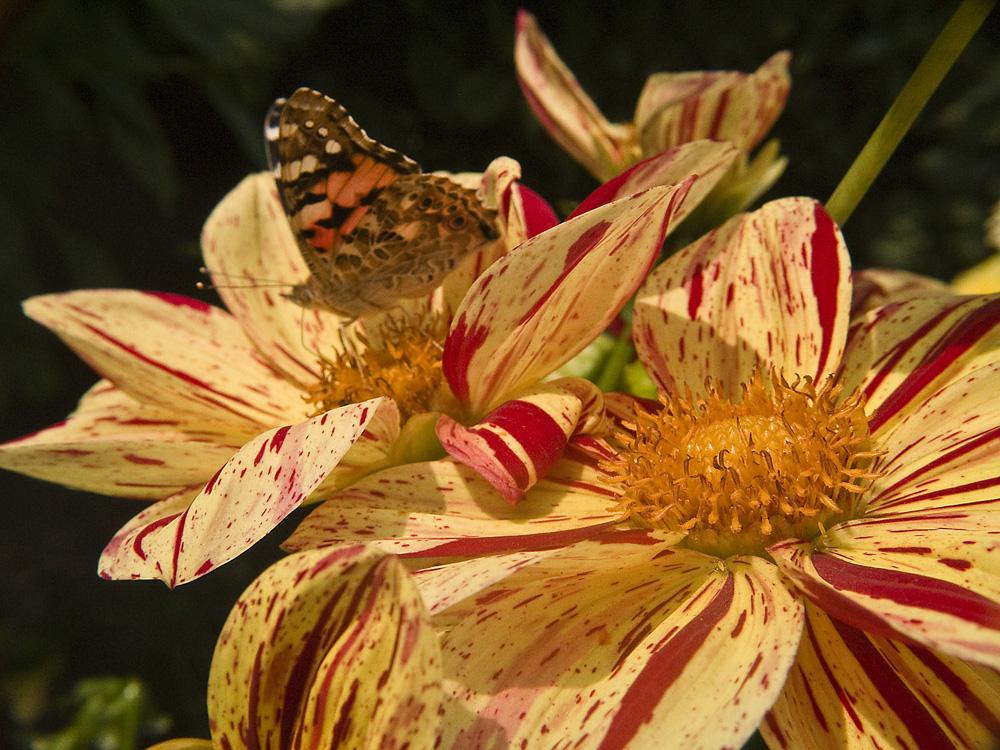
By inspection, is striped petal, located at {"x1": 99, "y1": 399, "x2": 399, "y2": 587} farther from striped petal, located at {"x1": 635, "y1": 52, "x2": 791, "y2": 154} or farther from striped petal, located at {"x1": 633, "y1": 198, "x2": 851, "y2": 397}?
striped petal, located at {"x1": 635, "y1": 52, "x2": 791, "y2": 154}

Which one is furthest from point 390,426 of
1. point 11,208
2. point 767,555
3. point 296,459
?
point 11,208

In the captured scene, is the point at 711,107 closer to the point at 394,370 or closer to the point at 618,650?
the point at 394,370

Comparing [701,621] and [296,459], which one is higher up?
[296,459]

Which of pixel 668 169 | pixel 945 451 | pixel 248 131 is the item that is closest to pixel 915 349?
pixel 945 451

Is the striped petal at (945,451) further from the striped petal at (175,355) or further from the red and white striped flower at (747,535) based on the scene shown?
the striped petal at (175,355)

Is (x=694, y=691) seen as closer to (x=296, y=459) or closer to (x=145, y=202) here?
(x=296, y=459)

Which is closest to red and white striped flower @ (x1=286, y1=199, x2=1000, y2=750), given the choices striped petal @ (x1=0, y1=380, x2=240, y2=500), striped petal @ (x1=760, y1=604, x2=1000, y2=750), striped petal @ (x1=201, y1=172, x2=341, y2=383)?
striped petal @ (x1=760, y1=604, x2=1000, y2=750)
